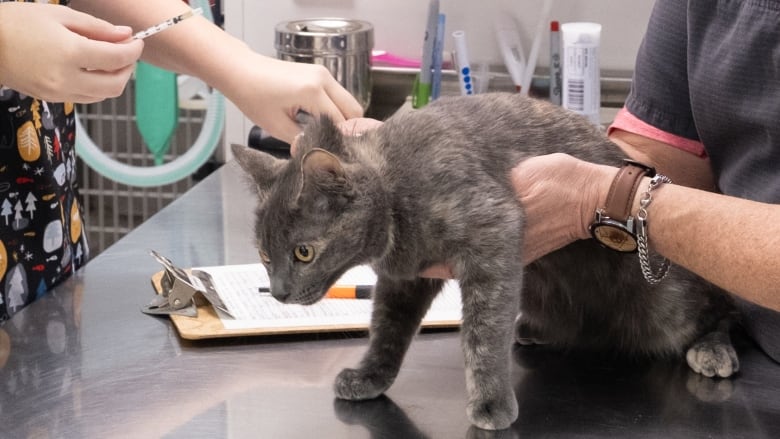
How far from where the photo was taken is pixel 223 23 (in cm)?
231

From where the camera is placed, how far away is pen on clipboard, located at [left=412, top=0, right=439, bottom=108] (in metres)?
1.99

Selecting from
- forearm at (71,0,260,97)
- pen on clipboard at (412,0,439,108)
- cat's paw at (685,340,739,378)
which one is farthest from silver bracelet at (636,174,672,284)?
pen on clipboard at (412,0,439,108)

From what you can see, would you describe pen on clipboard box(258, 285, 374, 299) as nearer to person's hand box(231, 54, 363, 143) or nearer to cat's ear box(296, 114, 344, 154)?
person's hand box(231, 54, 363, 143)

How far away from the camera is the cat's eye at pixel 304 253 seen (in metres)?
1.06

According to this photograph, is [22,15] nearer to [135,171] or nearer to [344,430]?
[344,430]

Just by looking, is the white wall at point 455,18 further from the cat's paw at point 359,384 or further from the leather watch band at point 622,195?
the cat's paw at point 359,384

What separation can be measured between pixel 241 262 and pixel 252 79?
289 millimetres

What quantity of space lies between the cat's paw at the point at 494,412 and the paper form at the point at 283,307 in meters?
0.25

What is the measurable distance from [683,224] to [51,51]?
74 centimetres

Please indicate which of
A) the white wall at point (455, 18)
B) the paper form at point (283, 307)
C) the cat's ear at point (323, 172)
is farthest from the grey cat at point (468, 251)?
the white wall at point (455, 18)

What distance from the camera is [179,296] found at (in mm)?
1332

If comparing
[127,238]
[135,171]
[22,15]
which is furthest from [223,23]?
[22,15]

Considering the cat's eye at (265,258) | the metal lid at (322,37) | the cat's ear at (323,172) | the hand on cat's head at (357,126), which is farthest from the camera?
the metal lid at (322,37)

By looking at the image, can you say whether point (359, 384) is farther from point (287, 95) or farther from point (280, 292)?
point (287, 95)
